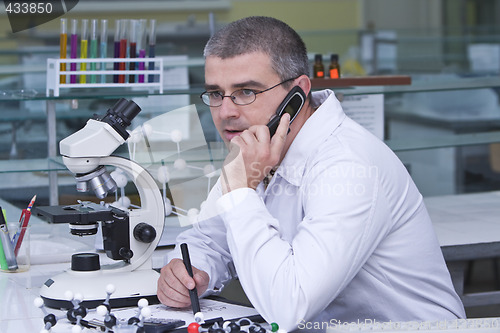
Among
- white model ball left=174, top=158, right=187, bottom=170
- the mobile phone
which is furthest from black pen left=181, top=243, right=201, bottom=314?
white model ball left=174, top=158, right=187, bottom=170

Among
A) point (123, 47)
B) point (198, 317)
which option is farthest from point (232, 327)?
point (123, 47)

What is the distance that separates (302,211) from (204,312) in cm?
34

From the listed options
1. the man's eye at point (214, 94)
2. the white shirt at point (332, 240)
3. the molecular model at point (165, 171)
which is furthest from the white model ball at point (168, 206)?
the man's eye at point (214, 94)

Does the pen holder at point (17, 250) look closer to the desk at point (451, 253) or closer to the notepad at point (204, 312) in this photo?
the desk at point (451, 253)

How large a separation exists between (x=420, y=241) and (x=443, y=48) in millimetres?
5830

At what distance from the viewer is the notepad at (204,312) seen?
166 cm

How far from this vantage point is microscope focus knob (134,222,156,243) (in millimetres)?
1905

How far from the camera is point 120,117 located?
1821 millimetres

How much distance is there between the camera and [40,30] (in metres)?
7.29

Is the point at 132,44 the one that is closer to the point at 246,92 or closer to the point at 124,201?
the point at 124,201

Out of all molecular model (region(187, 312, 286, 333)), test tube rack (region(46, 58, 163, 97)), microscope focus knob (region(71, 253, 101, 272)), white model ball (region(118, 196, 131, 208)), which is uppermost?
test tube rack (region(46, 58, 163, 97))

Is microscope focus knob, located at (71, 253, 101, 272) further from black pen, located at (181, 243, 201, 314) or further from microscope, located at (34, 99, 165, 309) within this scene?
black pen, located at (181, 243, 201, 314)

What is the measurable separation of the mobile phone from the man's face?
1 cm

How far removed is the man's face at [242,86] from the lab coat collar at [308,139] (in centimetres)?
9
